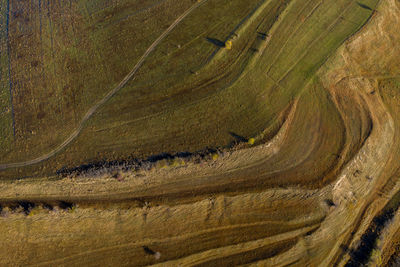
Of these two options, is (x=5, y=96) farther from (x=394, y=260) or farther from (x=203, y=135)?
(x=394, y=260)

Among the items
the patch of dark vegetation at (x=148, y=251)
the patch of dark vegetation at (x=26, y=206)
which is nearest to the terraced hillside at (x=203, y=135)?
the patch of dark vegetation at (x=148, y=251)

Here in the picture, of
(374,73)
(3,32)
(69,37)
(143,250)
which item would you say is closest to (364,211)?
(374,73)

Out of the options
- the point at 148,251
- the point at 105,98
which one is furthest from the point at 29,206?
the point at 105,98

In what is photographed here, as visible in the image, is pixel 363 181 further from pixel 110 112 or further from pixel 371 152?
pixel 110 112

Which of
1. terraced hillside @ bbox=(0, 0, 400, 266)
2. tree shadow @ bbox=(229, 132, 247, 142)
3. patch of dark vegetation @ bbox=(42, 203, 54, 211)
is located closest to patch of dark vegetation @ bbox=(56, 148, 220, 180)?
terraced hillside @ bbox=(0, 0, 400, 266)

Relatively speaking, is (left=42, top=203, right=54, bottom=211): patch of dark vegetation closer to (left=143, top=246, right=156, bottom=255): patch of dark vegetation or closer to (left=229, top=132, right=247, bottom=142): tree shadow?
(left=143, top=246, right=156, bottom=255): patch of dark vegetation

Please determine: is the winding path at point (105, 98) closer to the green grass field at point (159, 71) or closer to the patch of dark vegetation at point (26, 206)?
the green grass field at point (159, 71)
